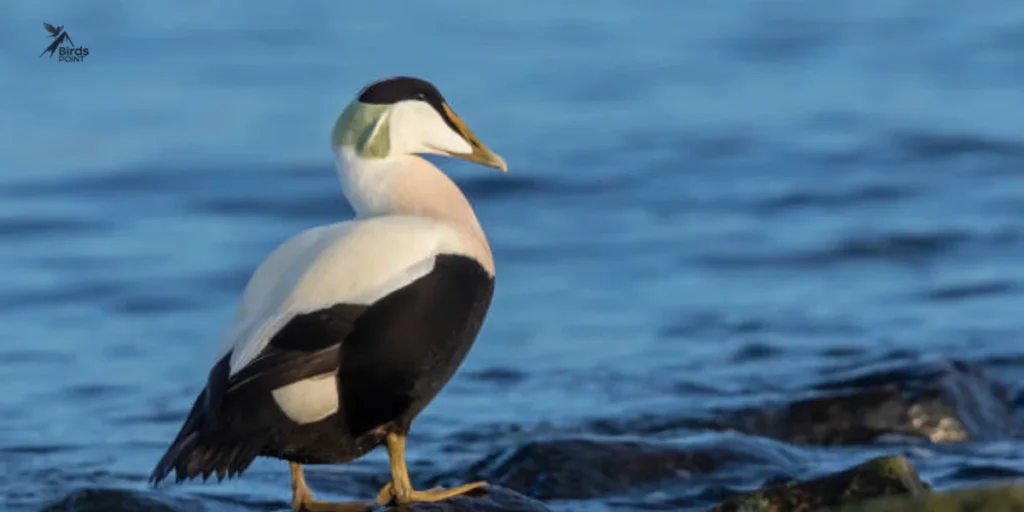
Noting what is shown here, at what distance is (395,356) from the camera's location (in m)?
4.64

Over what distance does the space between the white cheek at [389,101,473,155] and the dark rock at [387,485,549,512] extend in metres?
0.84

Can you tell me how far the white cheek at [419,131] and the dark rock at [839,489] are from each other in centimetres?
110

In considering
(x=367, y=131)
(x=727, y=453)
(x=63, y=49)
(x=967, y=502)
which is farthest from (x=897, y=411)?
(x=63, y=49)

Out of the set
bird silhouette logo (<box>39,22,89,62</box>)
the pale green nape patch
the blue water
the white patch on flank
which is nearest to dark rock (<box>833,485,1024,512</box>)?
the white patch on flank

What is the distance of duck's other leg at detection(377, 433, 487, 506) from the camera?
4938 millimetres

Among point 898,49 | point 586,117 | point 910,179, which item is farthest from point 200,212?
point 898,49

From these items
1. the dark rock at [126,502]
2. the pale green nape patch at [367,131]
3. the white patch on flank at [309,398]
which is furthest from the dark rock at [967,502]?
the dark rock at [126,502]

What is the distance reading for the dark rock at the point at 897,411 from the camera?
7.21 meters

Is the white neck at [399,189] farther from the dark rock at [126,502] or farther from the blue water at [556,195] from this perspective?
the blue water at [556,195]

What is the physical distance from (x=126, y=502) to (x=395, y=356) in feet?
5.11

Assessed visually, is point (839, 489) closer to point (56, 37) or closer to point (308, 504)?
point (308, 504)

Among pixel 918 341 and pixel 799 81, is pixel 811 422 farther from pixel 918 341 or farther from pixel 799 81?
pixel 799 81

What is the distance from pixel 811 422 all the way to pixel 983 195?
199 inches

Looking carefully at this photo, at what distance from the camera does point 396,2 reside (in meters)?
18.0
